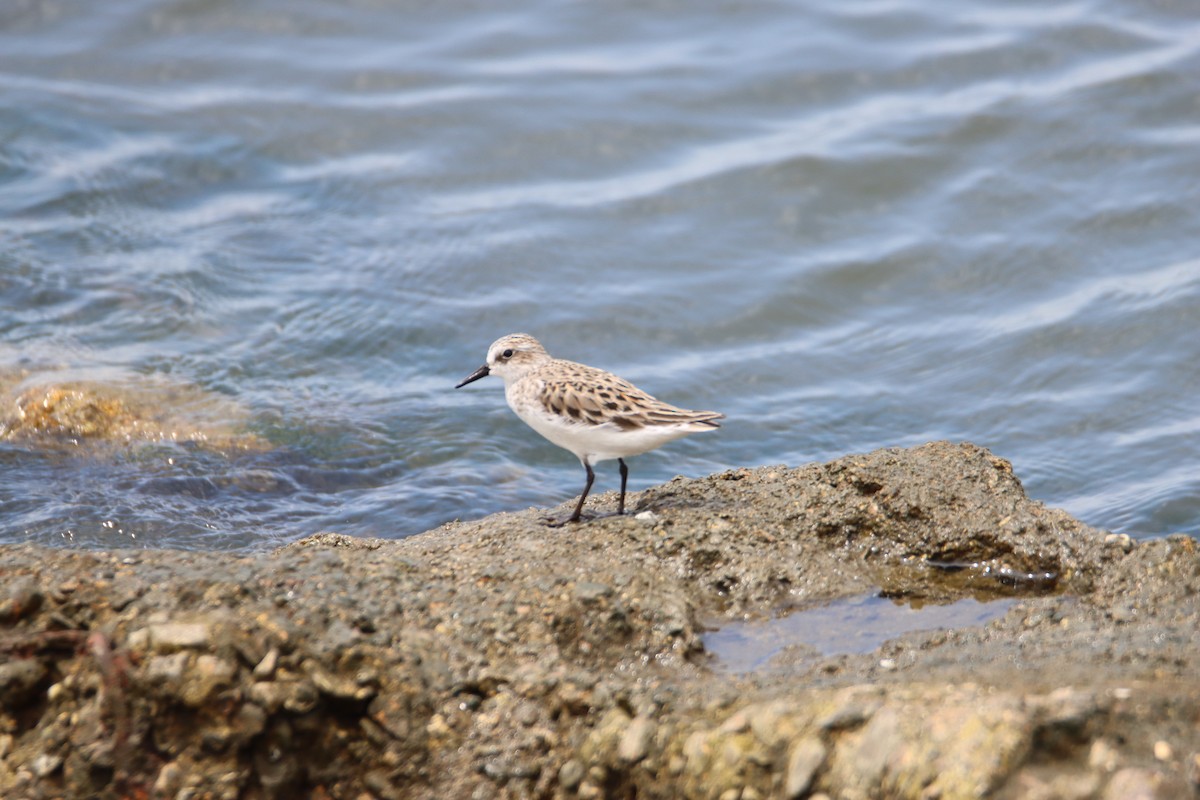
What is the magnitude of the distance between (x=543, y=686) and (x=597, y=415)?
189 centimetres

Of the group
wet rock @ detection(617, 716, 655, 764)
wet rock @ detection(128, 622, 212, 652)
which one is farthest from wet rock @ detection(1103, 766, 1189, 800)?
wet rock @ detection(128, 622, 212, 652)

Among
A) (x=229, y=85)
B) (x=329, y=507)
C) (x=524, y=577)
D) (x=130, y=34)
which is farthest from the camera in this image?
(x=130, y=34)

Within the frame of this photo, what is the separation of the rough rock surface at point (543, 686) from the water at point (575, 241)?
9.60 ft

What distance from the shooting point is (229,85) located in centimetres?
1531

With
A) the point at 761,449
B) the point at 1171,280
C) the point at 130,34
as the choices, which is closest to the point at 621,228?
the point at 761,449

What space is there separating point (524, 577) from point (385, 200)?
9.26 metres

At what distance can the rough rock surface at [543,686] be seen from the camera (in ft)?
10.8

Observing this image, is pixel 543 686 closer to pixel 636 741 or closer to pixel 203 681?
pixel 636 741

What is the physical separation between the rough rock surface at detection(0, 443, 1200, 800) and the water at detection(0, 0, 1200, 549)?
2.92m

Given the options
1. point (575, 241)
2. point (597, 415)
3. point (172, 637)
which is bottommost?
point (172, 637)

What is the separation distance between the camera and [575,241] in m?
12.5

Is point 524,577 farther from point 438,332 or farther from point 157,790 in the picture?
point 438,332

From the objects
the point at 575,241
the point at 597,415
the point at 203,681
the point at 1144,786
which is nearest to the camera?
the point at 1144,786

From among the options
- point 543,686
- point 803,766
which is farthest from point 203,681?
point 803,766
